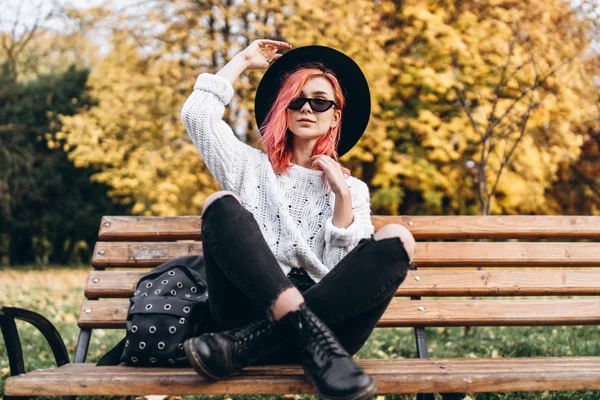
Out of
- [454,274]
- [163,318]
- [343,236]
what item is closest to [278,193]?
[343,236]

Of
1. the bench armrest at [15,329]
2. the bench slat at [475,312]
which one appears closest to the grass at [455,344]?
the bench slat at [475,312]

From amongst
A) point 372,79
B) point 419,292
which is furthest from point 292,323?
point 372,79

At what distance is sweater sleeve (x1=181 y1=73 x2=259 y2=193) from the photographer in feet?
8.54

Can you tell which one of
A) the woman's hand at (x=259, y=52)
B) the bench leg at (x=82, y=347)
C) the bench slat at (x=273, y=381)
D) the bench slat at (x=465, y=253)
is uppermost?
the woman's hand at (x=259, y=52)

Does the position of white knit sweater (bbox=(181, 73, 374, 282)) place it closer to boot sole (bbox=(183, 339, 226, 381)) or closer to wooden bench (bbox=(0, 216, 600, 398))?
wooden bench (bbox=(0, 216, 600, 398))

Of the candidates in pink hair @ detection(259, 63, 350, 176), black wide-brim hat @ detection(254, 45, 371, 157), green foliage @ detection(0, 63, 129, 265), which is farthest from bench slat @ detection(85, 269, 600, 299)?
green foliage @ detection(0, 63, 129, 265)

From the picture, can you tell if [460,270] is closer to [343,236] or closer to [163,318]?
[343,236]

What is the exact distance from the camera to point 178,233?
3.09 m

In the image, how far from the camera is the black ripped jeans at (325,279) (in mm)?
2117

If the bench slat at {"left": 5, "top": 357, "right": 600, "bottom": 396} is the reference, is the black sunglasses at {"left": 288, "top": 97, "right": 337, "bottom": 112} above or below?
above

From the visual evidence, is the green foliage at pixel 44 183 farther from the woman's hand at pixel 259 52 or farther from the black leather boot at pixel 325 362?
the black leather boot at pixel 325 362

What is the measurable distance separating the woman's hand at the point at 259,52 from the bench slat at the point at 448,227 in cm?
83

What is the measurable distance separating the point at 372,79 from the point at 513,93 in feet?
9.04

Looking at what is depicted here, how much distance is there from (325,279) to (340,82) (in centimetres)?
124
